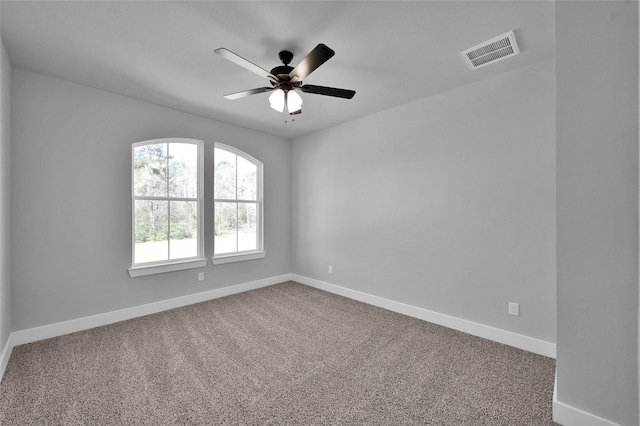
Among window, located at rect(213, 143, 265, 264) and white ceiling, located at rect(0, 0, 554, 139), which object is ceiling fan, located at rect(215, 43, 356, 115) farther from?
window, located at rect(213, 143, 265, 264)

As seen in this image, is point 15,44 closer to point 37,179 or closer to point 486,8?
point 37,179

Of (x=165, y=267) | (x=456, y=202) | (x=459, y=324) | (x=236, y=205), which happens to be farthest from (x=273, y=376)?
(x=236, y=205)

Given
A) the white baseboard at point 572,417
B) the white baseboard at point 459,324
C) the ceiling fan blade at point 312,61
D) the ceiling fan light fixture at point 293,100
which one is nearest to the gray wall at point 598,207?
the white baseboard at point 572,417

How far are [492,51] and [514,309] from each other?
7.72 feet

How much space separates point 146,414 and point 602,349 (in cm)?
271

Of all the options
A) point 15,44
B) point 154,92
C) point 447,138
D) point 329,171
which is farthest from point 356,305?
point 15,44

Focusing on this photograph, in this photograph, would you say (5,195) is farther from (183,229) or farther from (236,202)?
(236,202)

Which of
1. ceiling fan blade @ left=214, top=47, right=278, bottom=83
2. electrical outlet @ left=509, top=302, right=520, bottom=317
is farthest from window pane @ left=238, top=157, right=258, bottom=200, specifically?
electrical outlet @ left=509, top=302, right=520, bottom=317

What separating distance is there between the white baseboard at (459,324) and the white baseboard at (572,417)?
97 cm

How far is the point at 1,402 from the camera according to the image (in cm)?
183

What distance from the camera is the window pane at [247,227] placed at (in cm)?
452

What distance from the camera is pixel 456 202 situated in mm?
3055

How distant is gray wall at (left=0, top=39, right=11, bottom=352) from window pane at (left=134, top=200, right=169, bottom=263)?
109cm

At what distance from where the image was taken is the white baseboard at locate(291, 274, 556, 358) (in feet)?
8.25
